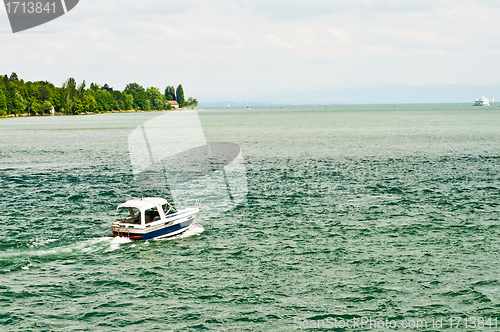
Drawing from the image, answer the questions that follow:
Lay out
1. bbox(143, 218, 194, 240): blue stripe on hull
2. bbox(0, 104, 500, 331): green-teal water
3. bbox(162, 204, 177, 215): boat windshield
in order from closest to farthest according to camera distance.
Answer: bbox(0, 104, 500, 331): green-teal water, bbox(143, 218, 194, 240): blue stripe on hull, bbox(162, 204, 177, 215): boat windshield

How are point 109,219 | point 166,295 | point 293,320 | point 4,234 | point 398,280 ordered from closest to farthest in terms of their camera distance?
point 293,320
point 166,295
point 398,280
point 4,234
point 109,219

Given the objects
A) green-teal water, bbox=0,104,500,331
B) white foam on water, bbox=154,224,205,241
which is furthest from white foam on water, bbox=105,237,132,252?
white foam on water, bbox=154,224,205,241

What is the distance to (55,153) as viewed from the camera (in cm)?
11544

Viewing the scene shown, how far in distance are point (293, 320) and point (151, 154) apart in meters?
91.4

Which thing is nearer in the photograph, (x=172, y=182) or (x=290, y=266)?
(x=290, y=266)

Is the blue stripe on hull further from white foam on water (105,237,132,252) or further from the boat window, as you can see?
Answer: white foam on water (105,237,132,252)

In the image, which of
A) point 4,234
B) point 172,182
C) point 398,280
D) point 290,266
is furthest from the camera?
point 172,182

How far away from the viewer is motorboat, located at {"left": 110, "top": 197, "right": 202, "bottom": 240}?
139 ft

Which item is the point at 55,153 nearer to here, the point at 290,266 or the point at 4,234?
the point at 4,234

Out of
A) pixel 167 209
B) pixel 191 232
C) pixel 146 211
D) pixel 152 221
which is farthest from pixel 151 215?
pixel 191 232

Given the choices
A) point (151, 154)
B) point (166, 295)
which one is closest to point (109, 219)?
point (166, 295)

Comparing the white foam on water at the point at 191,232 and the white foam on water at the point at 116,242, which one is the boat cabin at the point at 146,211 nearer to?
the white foam on water at the point at 116,242

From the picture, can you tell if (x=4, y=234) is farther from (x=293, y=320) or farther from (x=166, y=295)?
(x=293, y=320)

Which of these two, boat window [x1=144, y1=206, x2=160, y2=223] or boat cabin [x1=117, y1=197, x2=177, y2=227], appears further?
boat window [x1=144, y1=206, x2=160, y2=223]
